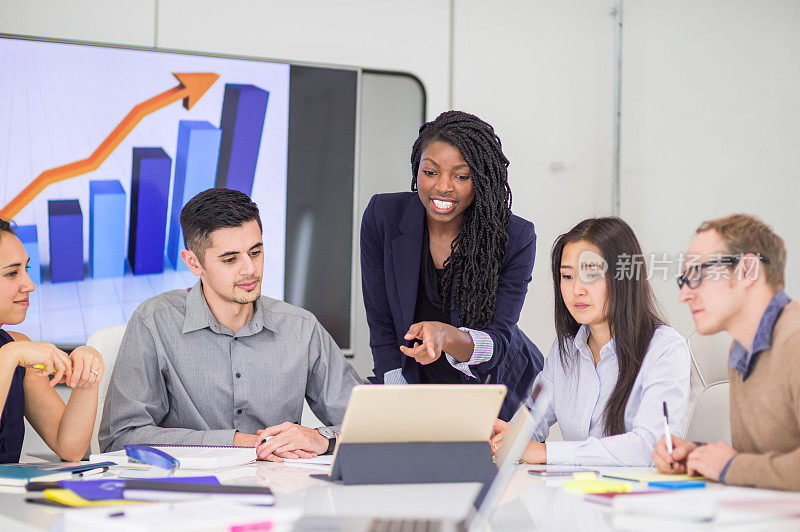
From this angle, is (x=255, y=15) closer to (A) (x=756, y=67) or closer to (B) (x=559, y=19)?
(B) (x=559, y=19)

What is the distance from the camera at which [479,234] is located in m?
2.30

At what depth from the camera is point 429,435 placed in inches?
56.7

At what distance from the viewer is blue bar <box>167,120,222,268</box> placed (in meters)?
3.03

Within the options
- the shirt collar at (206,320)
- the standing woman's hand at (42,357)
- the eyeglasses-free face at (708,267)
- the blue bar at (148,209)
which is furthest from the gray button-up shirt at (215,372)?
the eyeglasses-free face at (708,267)

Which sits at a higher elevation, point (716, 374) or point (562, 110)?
point (562, 110)

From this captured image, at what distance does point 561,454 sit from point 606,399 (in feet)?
1.06

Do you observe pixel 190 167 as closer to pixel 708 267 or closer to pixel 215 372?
pixel 215 372

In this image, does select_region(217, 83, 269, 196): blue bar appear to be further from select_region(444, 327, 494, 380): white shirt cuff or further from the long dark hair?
the long dark hair

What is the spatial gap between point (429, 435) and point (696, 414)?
3.25 feet

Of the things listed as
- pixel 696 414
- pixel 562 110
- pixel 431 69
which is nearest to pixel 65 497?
pixel 696 414

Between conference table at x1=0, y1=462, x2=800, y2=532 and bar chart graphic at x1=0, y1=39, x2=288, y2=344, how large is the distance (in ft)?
5.03

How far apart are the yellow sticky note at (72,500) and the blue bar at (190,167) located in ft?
5.93

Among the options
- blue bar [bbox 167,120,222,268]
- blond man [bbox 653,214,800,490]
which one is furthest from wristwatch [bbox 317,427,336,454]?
blue bar [bbox 167,120,222,268]

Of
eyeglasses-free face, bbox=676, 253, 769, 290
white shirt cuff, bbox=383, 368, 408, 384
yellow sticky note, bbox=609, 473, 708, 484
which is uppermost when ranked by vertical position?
eyeglasses-free face, bbox=676, 253, 769, 290
